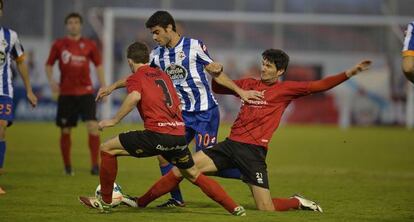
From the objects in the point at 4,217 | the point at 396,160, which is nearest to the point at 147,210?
the point at 4,217

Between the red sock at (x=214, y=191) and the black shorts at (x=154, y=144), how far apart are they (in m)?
0.29

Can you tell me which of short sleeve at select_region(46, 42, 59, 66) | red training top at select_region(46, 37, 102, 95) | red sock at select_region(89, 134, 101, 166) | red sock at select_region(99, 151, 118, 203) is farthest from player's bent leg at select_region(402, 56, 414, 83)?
short sleeve at select_region(46, 42, 59, 66)

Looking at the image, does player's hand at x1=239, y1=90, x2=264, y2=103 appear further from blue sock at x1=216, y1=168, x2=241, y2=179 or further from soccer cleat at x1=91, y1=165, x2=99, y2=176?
soccer cleat at x1=91, y1=165, x2=99, y2=176

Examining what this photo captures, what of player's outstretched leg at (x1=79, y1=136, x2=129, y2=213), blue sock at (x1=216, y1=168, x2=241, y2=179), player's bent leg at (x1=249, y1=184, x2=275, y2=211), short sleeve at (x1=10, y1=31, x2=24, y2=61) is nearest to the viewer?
player's outstretched leg at (x1=79, y1=136, x2=129, y2=213)

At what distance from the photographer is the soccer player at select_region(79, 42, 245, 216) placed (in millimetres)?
9148

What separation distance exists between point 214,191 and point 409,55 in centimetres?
240

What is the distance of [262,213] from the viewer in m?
9.73

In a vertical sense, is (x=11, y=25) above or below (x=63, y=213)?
above

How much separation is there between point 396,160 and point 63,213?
34.4ft

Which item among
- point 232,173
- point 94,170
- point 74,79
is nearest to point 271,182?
point 94,170

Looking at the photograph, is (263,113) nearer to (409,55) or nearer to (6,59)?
(409,55)

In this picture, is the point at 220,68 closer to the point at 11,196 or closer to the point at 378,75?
the point at 11,196

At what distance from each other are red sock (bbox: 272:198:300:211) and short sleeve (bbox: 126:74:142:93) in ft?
6.87

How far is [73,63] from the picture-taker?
14805mm
